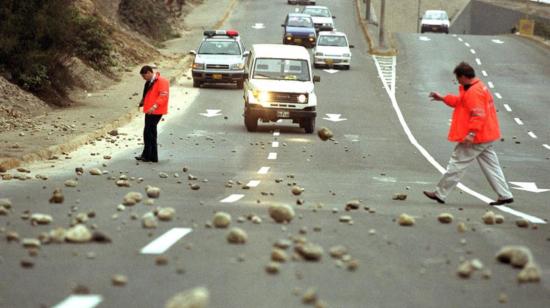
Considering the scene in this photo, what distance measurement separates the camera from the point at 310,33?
67.5 m

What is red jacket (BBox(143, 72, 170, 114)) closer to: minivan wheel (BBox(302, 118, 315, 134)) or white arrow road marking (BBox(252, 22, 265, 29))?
minivan wheel (BBox(302, 118, 315, 134))

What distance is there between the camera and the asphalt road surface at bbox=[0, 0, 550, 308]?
850 centimetres

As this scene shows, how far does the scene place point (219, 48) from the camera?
4800 cm

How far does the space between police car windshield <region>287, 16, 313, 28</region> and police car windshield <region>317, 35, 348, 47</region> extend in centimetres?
972

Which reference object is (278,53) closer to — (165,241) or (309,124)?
(309,124)

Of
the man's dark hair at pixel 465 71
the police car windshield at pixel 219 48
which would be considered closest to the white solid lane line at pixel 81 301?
the man's dark hair at pixel 465 71

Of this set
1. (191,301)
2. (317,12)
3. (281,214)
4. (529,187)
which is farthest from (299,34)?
(191,301)

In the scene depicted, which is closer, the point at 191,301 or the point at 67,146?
the point at 191,301

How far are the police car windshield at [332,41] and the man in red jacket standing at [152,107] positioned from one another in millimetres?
35487

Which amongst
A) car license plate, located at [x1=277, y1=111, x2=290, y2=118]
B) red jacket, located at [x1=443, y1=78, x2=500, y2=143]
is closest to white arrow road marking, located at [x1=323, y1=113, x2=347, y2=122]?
car license plate, located at [x1=277, y1=111, x2=290, y2=118]

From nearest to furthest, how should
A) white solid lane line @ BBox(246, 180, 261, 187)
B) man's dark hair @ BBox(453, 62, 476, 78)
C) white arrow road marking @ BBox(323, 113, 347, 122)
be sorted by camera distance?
man's dark hair @ BBox(453, 62, 476, 78)
white solid lane line @ BBox(246, 180, 261, 187)
white arrow road marking @ BBox(323, 113, 347, 122)

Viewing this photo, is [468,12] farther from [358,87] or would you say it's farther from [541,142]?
[541,142]

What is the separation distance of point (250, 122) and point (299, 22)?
3737 centimetres

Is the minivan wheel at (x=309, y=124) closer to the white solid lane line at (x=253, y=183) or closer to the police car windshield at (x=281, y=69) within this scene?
the police car windshield at (x=281, y=69)
